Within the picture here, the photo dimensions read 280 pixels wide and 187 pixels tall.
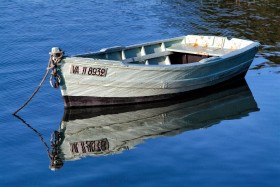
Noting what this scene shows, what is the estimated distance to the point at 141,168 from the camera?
14000 millimetres

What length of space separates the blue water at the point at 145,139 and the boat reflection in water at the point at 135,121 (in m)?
0.28

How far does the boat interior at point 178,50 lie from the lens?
20.4 metres

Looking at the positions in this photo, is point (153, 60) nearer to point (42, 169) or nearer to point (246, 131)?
point (246, 131)

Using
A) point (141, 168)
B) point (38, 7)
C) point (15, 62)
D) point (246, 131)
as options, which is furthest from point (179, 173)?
point (38, 7)

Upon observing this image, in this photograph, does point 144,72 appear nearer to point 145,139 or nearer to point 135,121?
point 135,121

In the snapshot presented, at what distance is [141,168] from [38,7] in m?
20.7

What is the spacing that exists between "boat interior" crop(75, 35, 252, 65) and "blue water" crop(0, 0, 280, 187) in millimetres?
1622

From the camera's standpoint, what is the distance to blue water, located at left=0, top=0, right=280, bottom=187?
13.7 m

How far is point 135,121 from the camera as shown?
1739 centimetres

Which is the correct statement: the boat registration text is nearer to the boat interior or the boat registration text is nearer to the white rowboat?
the white rowboat

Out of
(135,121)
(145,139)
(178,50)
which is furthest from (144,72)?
(178,50)

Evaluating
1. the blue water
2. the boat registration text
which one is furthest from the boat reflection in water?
the boat registration text

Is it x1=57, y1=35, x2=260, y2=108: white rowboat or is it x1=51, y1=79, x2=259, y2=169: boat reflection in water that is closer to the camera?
x1=51, y1=79, x2=259, y2=169: boat reflection in water

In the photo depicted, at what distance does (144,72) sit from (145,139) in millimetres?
2679
